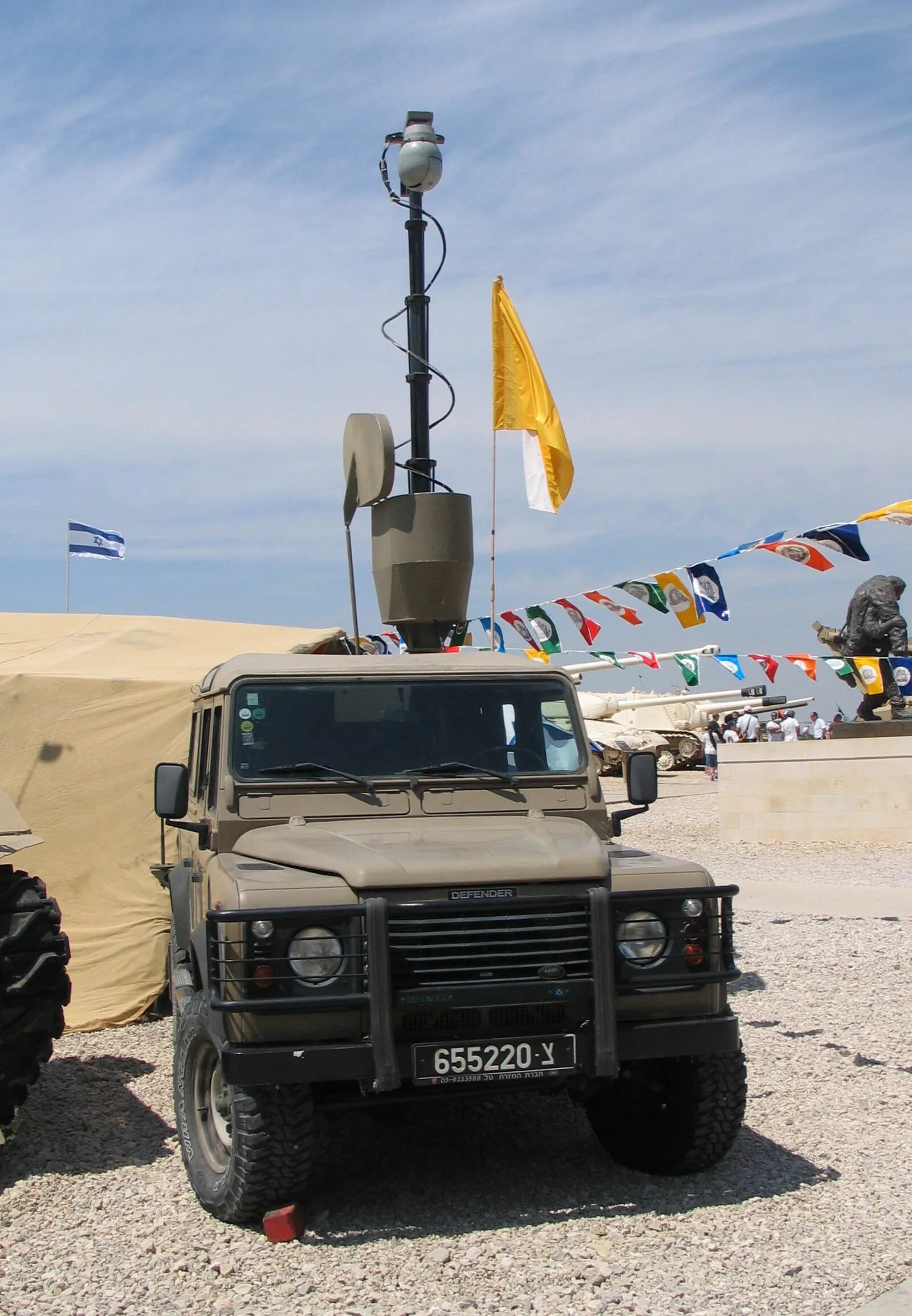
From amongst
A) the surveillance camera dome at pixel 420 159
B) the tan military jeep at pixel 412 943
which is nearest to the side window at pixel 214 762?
the tan military jeep at pixel 412 943

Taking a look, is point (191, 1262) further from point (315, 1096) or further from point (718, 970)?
Result: point (718, 970)

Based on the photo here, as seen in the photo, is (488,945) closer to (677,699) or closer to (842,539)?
(842,539)

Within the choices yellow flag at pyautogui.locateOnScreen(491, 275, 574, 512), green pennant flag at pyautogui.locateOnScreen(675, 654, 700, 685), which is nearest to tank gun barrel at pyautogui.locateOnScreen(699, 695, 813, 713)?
green pennant flag at pyautogui.locateOnScreen(675, 654, 700, 685)

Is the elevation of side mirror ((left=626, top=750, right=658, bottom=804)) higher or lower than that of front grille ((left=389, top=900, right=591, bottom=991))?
higher

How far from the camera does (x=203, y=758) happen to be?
247 inches

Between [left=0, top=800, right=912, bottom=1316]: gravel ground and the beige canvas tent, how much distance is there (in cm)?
103

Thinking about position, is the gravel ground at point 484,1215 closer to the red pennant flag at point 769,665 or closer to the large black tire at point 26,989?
the large black tire at point 26,989

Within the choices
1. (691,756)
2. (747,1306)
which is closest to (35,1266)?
(747,1306)

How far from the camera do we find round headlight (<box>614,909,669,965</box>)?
493cm

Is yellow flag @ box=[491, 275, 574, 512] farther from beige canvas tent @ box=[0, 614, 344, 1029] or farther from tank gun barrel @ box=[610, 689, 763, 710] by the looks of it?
tank gun barrel @ box=[610, 689, 763, 710]

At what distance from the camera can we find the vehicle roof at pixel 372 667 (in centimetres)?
589

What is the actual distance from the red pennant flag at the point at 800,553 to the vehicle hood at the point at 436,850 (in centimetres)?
1027

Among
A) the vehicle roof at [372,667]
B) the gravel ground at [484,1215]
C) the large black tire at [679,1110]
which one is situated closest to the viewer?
the gravel ground at [484,1215]

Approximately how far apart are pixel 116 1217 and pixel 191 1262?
622 mm
